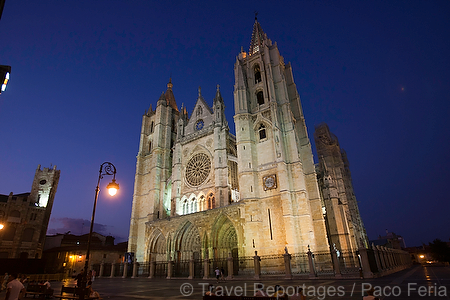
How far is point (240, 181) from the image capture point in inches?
920

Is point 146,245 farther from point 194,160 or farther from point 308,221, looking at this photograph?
point 308,221

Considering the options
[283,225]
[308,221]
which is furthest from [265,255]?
[308,221]

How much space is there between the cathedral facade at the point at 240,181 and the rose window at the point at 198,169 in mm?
117

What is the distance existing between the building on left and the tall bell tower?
2978cm

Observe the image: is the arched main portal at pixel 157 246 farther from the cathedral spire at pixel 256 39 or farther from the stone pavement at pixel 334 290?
the cathedral spire at pixel 256 39

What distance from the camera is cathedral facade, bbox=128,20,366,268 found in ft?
69.2

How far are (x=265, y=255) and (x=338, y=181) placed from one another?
878 inches

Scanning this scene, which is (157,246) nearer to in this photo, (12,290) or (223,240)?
(223,240)

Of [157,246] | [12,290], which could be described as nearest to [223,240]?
[157,246]

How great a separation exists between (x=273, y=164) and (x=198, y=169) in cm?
1017

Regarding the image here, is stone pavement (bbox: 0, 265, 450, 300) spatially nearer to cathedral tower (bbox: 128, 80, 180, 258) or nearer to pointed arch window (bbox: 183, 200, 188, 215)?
pointed arch window (bbox: 183, 200, 188, 215)

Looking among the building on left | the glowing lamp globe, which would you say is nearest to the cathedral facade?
the building on left

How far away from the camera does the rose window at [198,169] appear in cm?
2877

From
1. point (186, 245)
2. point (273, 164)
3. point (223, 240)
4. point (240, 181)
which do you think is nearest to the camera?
point (273, 164)
